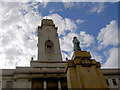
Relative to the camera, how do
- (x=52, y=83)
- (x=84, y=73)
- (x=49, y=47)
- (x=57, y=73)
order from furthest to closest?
(x=49, y=47), (x=57, y=73), (x=52, y=83), (x=84, y=73)

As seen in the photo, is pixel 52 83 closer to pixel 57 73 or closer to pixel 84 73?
pixel 57 73

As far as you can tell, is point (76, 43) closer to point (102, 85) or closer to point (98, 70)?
point (98, 70)

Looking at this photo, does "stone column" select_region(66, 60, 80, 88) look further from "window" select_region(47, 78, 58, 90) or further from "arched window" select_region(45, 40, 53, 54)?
"arched window" select_region(45, 40, 53, 54)

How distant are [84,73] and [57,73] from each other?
8.76 m

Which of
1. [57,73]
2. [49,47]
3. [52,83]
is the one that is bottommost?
[52,83]

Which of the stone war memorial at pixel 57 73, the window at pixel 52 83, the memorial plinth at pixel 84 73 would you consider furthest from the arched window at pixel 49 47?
the memorial plinth at pixel 84 73

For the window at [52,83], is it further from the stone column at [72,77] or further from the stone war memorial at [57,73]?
the stone column at [72,77]

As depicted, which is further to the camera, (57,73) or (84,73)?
(57,73)

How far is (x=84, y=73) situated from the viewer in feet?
49.4

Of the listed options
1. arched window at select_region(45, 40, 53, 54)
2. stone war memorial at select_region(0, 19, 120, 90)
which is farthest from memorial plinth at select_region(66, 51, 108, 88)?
arched window at select_region(45, 40, 53, 54)

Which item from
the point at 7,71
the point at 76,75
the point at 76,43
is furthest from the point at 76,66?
the point at 7,71

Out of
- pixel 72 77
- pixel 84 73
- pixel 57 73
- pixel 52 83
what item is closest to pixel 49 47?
pixel 57 73

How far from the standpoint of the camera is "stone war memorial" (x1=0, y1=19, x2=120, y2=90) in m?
14.8

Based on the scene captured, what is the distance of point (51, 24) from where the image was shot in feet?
133
